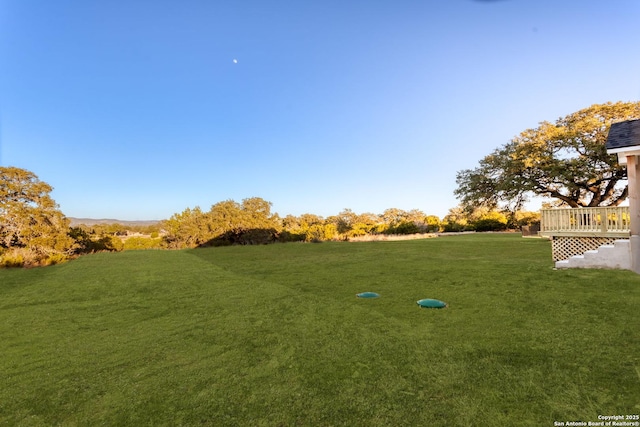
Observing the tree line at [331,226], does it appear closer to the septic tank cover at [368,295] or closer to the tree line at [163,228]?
the tree line at [163,228]

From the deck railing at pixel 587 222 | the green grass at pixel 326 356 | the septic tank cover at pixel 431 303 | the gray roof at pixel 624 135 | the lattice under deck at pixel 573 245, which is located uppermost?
the gray roof at pixel 624 135

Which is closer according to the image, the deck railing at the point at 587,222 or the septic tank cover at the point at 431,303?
the septic tank cover at the point at 431,303

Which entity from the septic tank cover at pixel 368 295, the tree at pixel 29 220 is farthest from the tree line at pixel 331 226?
the septic tank cover at pixel 368 295

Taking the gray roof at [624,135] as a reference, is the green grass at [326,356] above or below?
below

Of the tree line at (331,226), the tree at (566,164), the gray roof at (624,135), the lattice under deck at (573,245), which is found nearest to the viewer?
the gray roof at (624,135)

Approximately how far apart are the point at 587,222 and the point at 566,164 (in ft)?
31.3

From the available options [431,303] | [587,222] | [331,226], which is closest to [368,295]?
[431,303]

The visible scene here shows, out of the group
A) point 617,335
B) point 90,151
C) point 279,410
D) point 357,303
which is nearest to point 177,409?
point 279,410

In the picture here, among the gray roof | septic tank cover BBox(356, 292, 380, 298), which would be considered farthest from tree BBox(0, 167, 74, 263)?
the gray roof

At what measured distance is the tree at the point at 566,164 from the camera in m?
15.0

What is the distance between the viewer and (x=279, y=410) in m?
2.05

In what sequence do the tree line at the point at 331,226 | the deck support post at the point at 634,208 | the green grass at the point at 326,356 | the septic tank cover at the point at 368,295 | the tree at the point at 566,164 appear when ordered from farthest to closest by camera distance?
the tree at the point at 566,164 → the tree line at the point at 331,226 → the deck support post at the point at 634,208 → the septic tank cover at the point at 368,295 → the green grass at the point at 326,356

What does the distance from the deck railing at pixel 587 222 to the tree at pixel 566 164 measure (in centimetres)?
897

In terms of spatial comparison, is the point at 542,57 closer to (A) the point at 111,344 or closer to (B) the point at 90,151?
(A) the point at 111,344
